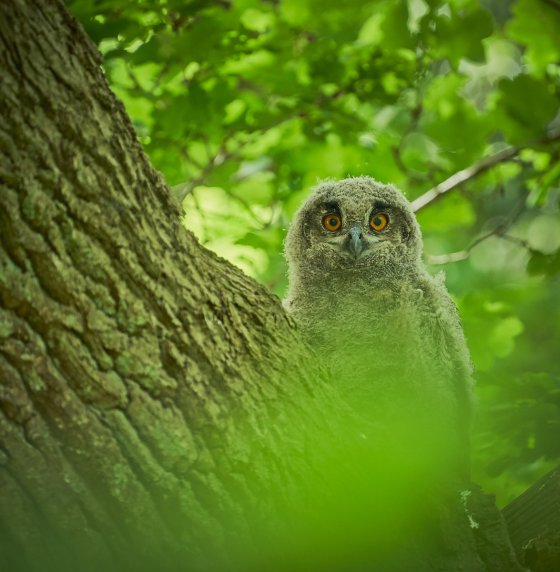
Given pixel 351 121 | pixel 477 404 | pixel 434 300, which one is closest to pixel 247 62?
pixel 351 121

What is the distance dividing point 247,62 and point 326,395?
1985mm

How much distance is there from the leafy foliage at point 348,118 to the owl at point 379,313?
342 millimetres

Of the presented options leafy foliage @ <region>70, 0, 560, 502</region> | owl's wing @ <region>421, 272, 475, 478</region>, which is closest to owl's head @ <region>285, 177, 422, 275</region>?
owl's wing @ <region>421, 272, 475, 478</region>

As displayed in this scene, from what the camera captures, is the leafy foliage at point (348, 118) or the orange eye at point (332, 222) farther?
the orange eye at point (332, 222)

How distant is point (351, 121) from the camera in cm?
343

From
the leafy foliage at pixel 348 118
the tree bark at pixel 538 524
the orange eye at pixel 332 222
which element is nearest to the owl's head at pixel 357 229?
the orange eye at pixel 332 222


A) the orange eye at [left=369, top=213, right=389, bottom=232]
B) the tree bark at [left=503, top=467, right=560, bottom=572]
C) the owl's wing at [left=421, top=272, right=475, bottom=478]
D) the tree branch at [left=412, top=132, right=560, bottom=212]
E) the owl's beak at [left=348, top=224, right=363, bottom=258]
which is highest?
the tree branch at [left=412, top=132, right=560, bottom=212]

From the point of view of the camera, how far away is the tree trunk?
55.5 inches

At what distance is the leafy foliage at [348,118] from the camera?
2758 mm

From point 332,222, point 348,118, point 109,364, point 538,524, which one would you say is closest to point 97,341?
point 109,364

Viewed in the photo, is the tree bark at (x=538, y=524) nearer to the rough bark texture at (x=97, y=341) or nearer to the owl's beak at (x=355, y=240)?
the rough bark texture at (x=97, y=341)

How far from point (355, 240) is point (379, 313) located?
38cm

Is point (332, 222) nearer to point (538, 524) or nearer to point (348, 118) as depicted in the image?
point (348, 118)

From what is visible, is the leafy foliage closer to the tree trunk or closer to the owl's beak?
the owl's beak
